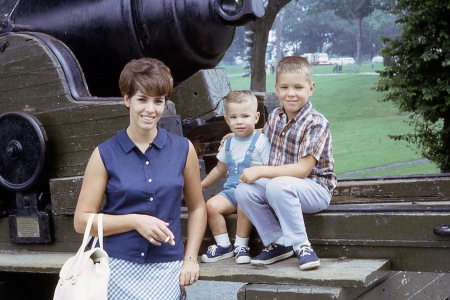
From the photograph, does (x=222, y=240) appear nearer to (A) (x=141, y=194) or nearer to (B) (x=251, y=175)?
(B) (x=251, y=175)

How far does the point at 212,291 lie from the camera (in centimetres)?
696

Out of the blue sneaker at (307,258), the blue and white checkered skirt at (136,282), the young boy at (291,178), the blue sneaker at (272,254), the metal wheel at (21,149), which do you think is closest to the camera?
the blue and white checkered skirt at (136,282)

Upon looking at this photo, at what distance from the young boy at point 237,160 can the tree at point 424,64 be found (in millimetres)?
5333

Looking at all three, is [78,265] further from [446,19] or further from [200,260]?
[446,19]

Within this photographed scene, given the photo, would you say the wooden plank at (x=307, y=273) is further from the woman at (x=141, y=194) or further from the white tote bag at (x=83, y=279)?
the white tote bag at (x=83, y=279)

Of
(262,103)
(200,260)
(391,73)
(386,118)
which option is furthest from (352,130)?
(200,260)

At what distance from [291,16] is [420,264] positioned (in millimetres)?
47629

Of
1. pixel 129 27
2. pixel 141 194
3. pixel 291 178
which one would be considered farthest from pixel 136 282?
pixel 129 27

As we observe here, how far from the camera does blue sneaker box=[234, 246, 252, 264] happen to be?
11.4 feet

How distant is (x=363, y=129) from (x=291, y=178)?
18493mm

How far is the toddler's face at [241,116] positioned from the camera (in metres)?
3.69

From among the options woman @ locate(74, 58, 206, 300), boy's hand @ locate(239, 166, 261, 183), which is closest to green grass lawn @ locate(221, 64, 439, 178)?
boy's hand @ locate(239, 166, 261, 183)

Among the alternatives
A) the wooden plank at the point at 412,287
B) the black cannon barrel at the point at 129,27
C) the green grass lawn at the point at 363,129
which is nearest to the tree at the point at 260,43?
the green grass lawn at the point at 363,129

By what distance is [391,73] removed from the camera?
9.57 m
